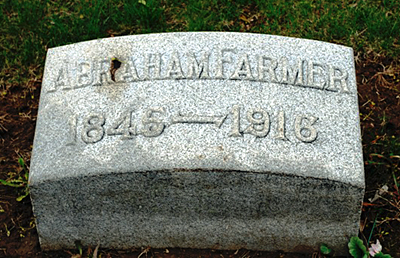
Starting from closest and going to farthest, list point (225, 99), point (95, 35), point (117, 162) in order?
1. point (117, 162)
2. point (225, 99)
3. point (95, 35)

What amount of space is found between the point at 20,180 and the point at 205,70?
991 mm

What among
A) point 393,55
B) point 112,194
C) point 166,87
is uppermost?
point 393,55

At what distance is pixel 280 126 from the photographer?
271cm

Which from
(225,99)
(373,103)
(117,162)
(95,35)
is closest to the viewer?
(117,162)

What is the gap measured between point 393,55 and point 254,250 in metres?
1.44

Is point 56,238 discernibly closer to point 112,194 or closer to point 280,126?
point 112,194

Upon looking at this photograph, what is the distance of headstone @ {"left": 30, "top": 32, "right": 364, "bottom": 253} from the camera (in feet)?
8.59

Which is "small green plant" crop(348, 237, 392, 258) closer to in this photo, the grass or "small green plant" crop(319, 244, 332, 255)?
"small green plant" crop(319, 244, 332, 255)

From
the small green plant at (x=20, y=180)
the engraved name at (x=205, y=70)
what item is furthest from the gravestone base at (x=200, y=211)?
the engraved name at (x=205, y=70)

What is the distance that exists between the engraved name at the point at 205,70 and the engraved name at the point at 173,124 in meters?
0.19

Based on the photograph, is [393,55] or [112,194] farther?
[393,55]

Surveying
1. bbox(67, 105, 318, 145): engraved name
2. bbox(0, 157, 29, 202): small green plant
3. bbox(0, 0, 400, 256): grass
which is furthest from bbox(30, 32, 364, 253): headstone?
bbox(0, 0, 400, 256): grass

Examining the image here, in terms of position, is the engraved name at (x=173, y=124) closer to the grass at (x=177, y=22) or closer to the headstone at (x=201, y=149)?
the headstone at (x=201, y=149)

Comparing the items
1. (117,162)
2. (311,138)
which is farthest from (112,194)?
(311,138)
